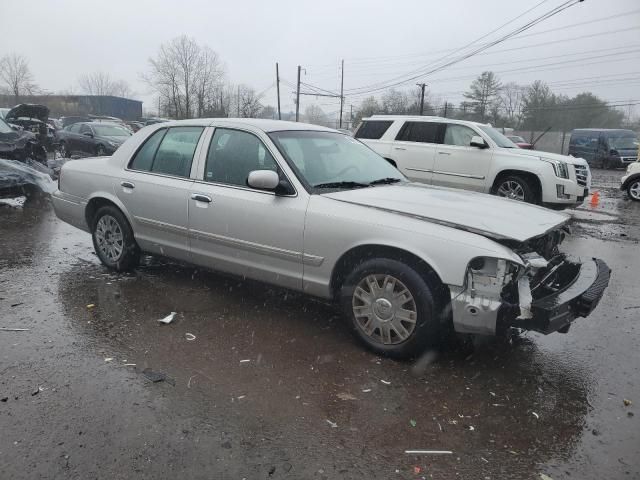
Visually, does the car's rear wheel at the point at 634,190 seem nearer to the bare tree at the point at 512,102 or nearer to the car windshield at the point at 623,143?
the car windshield at the point at 623,143

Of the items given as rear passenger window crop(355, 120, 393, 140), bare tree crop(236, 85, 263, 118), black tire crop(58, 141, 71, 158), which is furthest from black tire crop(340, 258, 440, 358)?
bare tree crop(236, 85, 263, 118)

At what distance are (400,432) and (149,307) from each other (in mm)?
2650

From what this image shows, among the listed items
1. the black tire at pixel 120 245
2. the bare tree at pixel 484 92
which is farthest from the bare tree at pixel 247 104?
the black tire at pixel 120 245

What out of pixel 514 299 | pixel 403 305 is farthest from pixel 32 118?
pixel 514 299

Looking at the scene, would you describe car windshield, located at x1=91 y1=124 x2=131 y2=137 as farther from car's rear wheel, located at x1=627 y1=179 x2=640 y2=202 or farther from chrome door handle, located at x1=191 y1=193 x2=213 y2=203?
car's rear wheel, located at x1=627 y1=179 x2=640 y2=202

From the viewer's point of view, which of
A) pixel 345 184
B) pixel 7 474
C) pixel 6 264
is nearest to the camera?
pixel 7 474

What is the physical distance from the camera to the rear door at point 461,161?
9648 mm

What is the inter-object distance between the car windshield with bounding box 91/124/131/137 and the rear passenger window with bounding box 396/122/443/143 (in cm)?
1206

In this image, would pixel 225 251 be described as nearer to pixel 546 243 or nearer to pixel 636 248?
pixel 546 243

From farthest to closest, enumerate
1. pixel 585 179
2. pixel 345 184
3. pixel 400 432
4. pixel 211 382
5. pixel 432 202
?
pixel 585 179 < pixel 345 184 < pixel 432 202 < pixel 211 382 < pixel 400 432

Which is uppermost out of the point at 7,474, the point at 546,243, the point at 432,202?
the point at 432,202

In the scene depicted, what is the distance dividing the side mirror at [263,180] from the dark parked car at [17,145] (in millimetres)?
8128

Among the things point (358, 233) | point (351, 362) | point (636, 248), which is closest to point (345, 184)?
point (358, 233)

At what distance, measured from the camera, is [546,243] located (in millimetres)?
3783
